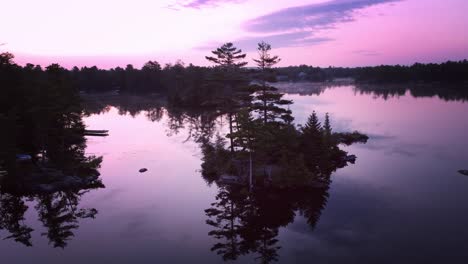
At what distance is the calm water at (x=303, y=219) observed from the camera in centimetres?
2398

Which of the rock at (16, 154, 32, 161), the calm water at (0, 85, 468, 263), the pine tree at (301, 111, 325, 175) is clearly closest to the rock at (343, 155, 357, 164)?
the calm water at (0, 85, 468, 263)

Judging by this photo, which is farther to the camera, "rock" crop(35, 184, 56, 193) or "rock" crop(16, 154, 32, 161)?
"rock" crop(16, 154, 32, 161)

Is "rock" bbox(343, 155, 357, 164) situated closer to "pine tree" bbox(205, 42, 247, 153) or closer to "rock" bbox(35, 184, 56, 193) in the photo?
"pine tree" bbox(205, 42, 247, 153)

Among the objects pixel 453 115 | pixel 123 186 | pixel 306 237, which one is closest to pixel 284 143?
pixel 306 237

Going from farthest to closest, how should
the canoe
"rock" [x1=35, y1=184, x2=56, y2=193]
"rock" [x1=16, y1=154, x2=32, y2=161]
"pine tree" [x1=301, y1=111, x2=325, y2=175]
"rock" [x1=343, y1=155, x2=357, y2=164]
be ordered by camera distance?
the canoe < "rock" [x1=343, y1=155, x2=357, y2=164] < "rock" [x1=16, y1=154, x2=32, y2=161] < "pine tree" [x1=301, y1=111, x2=325, y2=175] < "rock" [x1=35, y1=184, x2=56, y2=193]

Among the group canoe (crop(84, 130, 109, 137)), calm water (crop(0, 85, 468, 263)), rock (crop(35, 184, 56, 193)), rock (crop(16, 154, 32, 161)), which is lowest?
calm water (crop(0, 85, 468, 263))

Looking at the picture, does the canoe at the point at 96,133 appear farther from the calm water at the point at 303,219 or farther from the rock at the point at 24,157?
the rock at the point at 24,157

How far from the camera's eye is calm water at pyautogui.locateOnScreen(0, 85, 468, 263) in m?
24.0

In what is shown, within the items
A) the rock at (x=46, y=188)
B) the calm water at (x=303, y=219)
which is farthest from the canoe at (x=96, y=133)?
the rock at (x=46, y=188)

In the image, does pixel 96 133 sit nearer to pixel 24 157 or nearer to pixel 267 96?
pixel 24 157

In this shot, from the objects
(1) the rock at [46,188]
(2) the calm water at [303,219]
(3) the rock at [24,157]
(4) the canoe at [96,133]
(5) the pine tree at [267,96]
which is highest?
(5) the pine tree at [267,96]

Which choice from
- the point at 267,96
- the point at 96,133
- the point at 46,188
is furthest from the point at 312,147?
the point at 96,133

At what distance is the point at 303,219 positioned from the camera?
98.4 feet

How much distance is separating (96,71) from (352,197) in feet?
585
